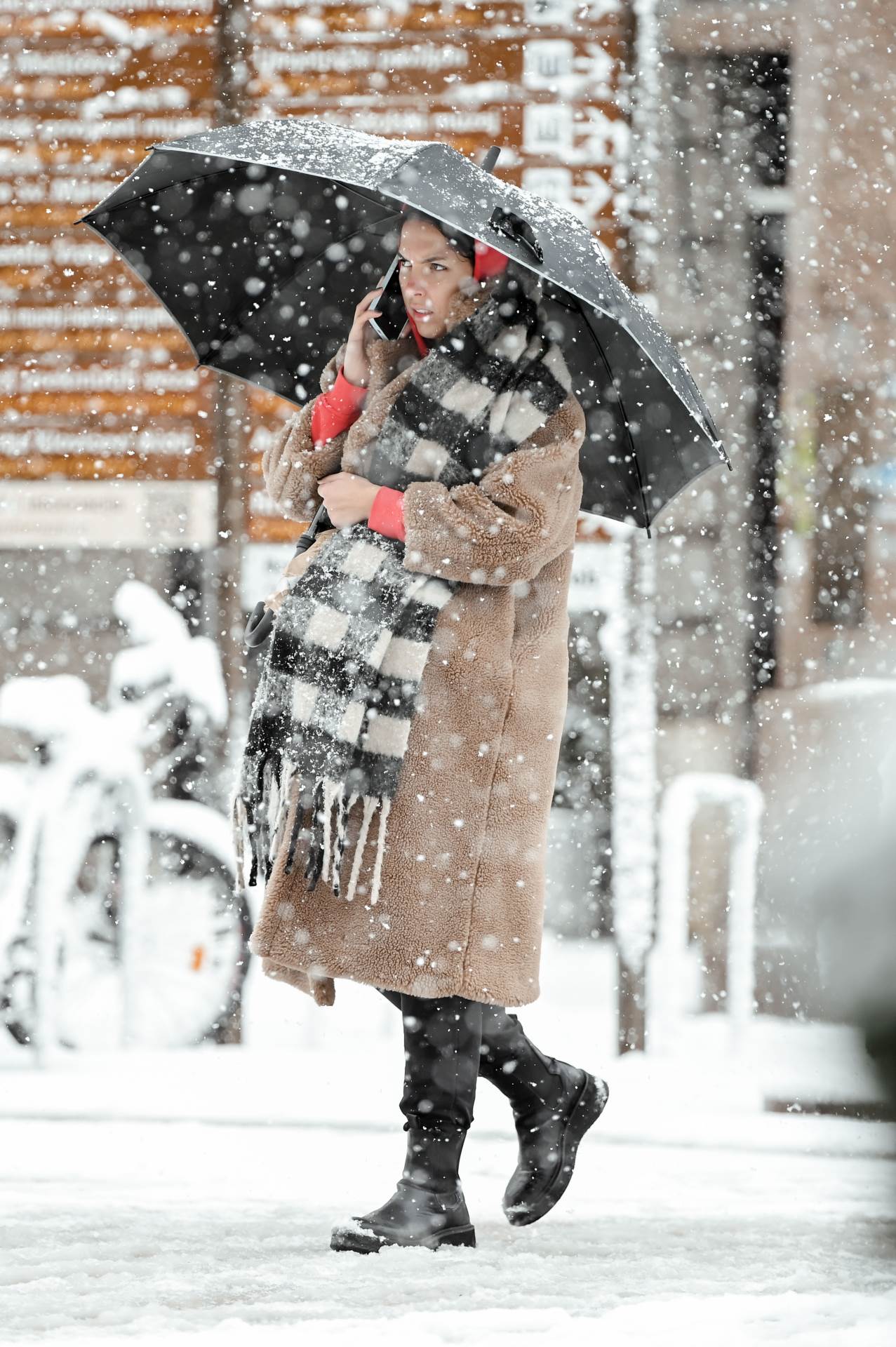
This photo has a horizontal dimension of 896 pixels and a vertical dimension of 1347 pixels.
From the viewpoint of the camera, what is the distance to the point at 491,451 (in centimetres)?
254

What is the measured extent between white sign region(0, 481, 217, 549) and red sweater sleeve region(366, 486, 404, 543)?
7.10ft

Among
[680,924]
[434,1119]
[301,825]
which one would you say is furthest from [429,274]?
[680,924]

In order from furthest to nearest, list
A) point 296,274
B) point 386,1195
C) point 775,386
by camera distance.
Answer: point 775,386 < point 386,1195 < point 296,274

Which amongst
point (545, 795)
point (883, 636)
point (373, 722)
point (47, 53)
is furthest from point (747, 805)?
point (47, 53)

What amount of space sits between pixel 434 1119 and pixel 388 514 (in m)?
1.00

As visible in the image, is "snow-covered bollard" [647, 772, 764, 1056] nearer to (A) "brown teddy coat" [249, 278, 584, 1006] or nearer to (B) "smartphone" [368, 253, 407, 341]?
(A) "brown teddy coat" [249, 278, 584, 1006]

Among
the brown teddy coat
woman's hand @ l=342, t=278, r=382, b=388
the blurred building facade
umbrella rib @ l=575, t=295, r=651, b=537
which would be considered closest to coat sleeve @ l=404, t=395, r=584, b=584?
the brown teddy coat

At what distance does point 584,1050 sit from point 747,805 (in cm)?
85

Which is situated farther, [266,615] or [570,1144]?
[570,1144]

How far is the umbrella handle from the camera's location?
2631 millimetres

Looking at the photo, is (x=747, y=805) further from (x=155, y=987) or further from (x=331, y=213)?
(x=331, y=213)

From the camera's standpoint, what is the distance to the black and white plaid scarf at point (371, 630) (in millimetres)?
2420

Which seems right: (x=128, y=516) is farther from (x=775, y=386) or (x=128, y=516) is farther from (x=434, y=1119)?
(x=434, y=1119)

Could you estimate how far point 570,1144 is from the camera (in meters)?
2.77
